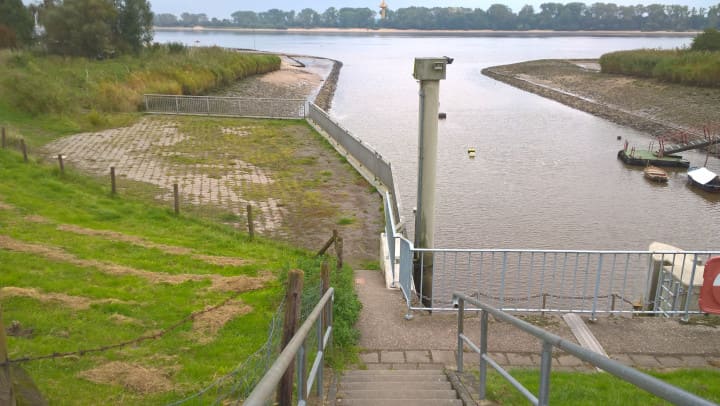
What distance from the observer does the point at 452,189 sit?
24.4m

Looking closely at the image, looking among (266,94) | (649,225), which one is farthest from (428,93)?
(266,94)

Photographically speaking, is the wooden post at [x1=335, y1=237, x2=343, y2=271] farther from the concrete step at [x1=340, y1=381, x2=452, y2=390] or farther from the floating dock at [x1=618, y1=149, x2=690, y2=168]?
the floating dock at [x1=618, y1=149, x2=690, y2=168]

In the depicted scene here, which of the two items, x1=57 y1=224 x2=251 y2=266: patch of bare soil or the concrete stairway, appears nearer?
the concrete stairway

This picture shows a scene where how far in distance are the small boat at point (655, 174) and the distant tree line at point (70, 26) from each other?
138ft

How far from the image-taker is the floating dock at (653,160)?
97.8 feet

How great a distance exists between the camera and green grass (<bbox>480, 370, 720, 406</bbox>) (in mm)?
5691

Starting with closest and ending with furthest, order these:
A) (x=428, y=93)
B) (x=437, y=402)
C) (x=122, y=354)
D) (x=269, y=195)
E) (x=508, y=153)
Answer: (x=437, y=402) < (x=122, y=354) < (x=428, y=93) < (x=269, y=195) < (x=508, y=153)

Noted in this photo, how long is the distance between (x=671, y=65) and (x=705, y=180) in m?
36.6

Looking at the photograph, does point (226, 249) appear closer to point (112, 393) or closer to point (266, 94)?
point (112, 393)

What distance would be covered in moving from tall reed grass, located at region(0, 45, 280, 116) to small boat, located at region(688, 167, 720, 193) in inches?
1098

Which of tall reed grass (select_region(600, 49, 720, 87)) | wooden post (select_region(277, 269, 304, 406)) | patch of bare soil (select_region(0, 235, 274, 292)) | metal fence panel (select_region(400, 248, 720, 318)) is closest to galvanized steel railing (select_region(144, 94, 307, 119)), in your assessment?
metal fence panel (select_region(400, 248, 720, 318))

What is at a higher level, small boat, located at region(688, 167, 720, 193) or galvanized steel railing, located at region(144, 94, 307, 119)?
galvanized steel railing, located at region(144, 94, 307, 119)

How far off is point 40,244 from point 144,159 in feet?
40.5

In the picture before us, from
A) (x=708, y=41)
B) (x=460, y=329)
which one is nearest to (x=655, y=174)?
(x=460, y=329)
